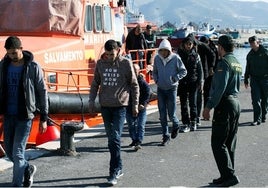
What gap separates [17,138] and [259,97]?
5.80 m

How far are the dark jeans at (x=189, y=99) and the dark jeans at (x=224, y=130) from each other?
3.28 meters

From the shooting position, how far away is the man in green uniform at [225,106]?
553 cm

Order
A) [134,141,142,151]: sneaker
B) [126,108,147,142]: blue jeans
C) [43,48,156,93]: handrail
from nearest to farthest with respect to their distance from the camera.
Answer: [134,141,142,151]: sneaker
[126,108,147,142]: blue jeans
[43,48,156,93]: handrail

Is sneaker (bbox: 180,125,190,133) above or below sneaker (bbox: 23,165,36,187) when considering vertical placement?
below

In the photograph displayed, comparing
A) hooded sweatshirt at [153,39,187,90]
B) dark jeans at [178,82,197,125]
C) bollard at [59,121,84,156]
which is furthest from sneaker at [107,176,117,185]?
dark jeans at [178,82,197,125]

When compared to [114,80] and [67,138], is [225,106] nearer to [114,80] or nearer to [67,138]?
[114,80]

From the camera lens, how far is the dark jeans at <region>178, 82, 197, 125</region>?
29.6 ft

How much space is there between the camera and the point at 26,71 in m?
5.38

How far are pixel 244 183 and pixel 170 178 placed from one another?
2.92ft

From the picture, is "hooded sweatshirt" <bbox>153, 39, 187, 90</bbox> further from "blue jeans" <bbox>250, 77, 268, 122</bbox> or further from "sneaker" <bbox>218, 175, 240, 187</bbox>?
"sneaker" <bbox>218, 175, 240, 187</bbox>

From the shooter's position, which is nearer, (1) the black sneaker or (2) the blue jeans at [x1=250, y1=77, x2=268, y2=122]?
(1) the black sneaker

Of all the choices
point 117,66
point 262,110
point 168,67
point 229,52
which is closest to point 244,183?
point 229,52

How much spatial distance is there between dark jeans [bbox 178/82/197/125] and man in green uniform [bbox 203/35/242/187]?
3283 millimetres

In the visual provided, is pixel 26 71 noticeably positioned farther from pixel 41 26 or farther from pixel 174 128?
pixel 41 26
